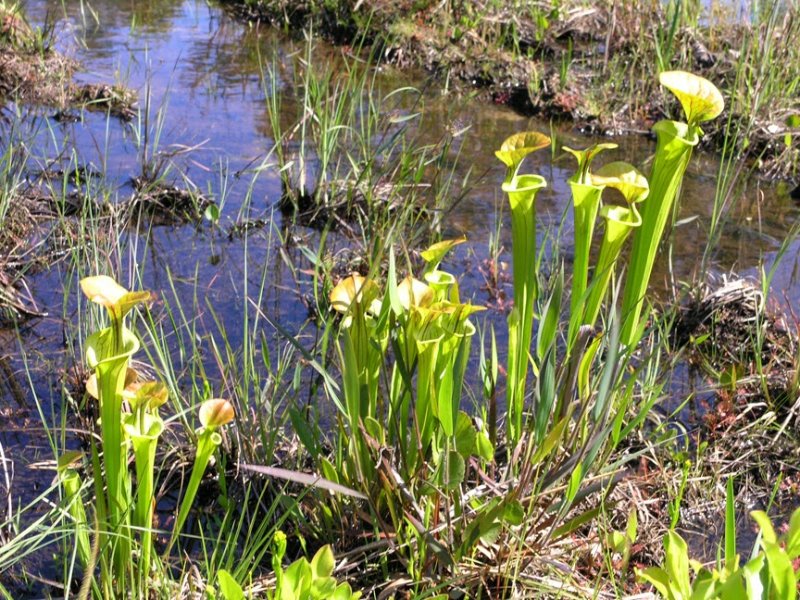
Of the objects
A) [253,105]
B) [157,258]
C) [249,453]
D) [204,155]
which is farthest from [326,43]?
[249,453]

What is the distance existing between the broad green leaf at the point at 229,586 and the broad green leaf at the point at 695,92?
111 centimetres

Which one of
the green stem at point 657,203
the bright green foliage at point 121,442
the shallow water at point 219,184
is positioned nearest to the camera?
the bright green foliage at point 121,442

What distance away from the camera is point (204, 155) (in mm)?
4148

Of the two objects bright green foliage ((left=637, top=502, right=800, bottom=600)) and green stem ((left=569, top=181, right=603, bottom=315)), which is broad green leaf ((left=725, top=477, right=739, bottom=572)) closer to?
bright green foliage ((left=637, top=502, right=800, bottom=600))

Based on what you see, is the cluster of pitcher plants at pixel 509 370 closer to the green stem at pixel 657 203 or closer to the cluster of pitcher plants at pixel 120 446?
the green stem at pixel 657 203

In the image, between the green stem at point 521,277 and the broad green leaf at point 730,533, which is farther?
the green stem at point 521,277

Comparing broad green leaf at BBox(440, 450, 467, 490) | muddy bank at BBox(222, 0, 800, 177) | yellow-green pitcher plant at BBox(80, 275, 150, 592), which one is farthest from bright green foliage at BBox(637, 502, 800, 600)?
muddy bank at BBox(222, 0, 800, 177)

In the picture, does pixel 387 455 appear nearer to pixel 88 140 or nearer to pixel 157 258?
pixel 157 258

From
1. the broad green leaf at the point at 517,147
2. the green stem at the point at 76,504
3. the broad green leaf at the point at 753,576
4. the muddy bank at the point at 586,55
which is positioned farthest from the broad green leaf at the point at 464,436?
the muddy bank at the point at 586,55

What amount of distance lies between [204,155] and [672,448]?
2714mm

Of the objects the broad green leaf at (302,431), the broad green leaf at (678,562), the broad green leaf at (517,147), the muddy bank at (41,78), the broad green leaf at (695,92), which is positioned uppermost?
the broad green leaf at (695,92)

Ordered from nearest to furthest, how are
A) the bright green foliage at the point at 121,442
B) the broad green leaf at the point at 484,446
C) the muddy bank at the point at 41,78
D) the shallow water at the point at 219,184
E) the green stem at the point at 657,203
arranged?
1. the bright green foliage at the point at 121,442
2. the green stem at the point at 657,203
3. the broad green leaf at the point at 484,446
4. the shallow water at the point at 219,184
5. the muddy bank at the point at 41,78

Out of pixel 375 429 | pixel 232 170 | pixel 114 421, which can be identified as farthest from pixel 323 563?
pixel 232 170

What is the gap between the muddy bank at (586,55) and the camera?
15.3ft
